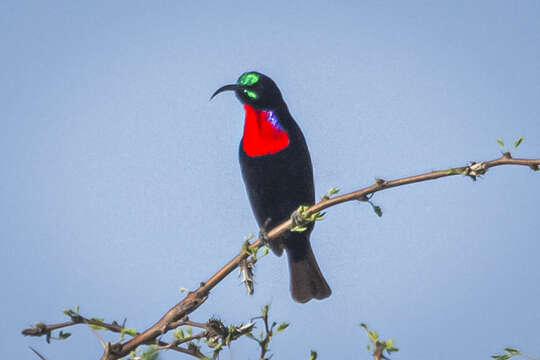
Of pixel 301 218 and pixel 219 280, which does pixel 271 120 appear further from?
pixel 219 280

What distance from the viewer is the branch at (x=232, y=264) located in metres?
1.31

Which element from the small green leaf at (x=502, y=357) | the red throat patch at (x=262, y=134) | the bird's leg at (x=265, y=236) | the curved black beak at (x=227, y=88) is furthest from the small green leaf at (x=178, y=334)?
the red throat patch at (x=262, y=134)

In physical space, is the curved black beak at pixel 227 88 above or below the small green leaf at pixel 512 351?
above

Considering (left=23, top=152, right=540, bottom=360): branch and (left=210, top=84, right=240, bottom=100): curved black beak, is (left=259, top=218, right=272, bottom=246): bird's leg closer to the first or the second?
(left=23, top=152, right=540, bottom=360): branch

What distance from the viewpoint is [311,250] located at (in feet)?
12.7

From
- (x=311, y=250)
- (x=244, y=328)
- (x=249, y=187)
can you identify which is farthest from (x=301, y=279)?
(x=244, y=328)

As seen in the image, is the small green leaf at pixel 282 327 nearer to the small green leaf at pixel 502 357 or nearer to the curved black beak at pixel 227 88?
the small green leaf at pixel 502 357

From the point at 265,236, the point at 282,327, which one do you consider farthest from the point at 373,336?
the point at 265,236

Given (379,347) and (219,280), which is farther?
(219,280)

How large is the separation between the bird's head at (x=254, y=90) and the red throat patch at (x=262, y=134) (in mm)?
36

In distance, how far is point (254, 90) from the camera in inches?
132

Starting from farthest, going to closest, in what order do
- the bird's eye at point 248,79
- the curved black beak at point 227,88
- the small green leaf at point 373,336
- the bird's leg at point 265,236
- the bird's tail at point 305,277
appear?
1. the bird's tail at point 305,277
2. the bird's eye at point 248,79
3. the curved black beak at point 227,88
4. the bird's leg at point 265,236
5. the small green leaf at point 373,336

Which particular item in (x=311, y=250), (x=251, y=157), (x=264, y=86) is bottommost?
(x=311, y=250)

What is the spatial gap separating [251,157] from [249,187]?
0.22 metres
